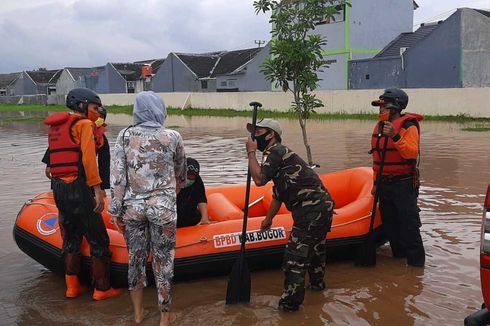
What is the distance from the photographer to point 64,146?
413 centimetres

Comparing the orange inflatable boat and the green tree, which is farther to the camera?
the green tree

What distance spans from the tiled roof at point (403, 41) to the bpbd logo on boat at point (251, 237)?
2645cm

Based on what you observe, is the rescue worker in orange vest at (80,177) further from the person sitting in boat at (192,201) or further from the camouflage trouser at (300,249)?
the camouflage trouser at (300,249)

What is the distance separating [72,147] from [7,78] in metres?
79.8

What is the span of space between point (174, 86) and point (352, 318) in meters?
44.2

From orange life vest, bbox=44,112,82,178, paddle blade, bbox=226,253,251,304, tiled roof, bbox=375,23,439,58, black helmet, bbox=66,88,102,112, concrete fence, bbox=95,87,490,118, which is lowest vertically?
paddle blade, bbox=226,253,251,304

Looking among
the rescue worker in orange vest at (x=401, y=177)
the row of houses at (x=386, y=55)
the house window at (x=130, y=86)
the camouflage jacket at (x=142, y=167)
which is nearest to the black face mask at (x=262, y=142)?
the camouflage jacket at (x=142, y=167)

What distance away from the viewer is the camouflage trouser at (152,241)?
361 cm

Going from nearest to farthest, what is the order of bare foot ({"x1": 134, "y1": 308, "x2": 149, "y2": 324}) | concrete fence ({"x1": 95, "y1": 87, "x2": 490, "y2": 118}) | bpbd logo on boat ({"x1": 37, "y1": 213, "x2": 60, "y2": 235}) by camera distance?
bare foot ({"x1": 134, "y1": 308, "x2": 149, "y2": 324}) < bpbd logo on boat ({"x1": 37, "y1": 213, "x2": 60, "y2": 235}) < concrete fence ({"x1": 95, "y1": 87, "x2": 490, "y2": 118})

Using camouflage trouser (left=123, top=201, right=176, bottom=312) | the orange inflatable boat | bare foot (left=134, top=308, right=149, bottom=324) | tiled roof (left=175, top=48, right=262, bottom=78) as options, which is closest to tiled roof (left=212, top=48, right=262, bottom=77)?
tiled roof (left=175, top=48, right=262, bottom=78)

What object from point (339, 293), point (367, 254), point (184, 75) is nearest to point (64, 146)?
point (339, 293)

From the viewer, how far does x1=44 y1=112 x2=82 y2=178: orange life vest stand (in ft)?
13.5

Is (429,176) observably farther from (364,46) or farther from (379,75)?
(364,46)

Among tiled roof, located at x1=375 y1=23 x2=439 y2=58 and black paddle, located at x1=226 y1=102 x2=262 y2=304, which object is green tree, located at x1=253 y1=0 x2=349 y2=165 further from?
tiled roof, located at x1=375 y1=23 x2=439 y2=58
